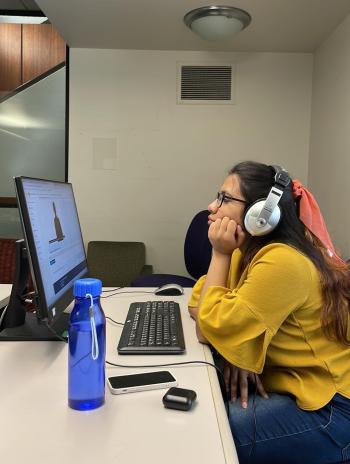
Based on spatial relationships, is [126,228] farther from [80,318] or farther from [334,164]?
[80,318]

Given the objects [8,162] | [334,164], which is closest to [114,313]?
[334,164]

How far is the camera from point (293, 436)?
41.0 inches

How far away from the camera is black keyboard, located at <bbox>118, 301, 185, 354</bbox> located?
1.14 meters

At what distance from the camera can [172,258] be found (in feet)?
11.9

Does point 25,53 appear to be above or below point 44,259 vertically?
above

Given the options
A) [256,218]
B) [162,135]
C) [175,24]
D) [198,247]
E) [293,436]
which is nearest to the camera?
[293,436]

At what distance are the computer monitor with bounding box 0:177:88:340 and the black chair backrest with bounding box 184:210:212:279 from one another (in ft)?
5.47

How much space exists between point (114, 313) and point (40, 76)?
276 cm

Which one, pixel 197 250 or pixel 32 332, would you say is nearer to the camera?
pixel 32 332

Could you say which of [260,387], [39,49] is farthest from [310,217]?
[39,49]

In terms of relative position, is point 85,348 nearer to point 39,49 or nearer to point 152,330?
point 152,330

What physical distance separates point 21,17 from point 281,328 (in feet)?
11.8

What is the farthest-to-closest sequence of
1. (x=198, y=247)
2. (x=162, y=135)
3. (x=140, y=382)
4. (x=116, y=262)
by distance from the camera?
(x=162, y=135) → (x=116, y=262) → (x=198, y=247) → (x=140, y=382)

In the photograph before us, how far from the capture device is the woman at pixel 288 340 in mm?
1030
